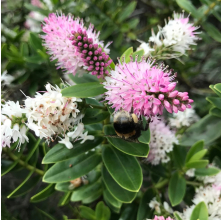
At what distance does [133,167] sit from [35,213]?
0.93 meters

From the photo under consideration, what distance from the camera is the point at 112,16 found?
2160mm

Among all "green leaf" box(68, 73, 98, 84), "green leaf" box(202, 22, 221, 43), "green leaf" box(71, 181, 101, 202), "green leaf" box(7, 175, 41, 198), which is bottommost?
"green leaf" box(7, 175, 41, 198)

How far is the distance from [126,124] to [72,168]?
0.41 metres

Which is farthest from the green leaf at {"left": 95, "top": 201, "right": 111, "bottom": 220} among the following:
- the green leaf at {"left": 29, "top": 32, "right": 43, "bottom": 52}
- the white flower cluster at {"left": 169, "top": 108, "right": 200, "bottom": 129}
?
the green leaf at {"left": 29, "top": 32, "right": 43, "bottom": 52}

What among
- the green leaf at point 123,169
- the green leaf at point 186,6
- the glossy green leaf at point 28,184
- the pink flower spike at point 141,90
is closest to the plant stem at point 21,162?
the glossy green leaf at point 28,184

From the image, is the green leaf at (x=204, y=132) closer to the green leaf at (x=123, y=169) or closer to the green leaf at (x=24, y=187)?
the green leaf at (x=123, y=169)

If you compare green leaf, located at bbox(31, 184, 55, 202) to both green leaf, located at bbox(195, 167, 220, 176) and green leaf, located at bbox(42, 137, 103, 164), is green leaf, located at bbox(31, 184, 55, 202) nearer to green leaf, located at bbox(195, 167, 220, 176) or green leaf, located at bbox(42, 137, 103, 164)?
green leaf, located at bbox(42, 137, 103, 164)

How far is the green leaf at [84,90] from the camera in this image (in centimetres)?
102

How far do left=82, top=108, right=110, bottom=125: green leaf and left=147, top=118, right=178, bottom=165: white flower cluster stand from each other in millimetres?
314

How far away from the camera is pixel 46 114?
3.31 ft

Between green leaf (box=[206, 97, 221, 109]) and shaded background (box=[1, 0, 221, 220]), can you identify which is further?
shaded background (box=[1, 0, 221, 220])

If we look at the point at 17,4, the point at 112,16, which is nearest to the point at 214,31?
the point at 112,16

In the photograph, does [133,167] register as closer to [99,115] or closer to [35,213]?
[99,115]

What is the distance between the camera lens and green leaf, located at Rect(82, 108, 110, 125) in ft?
3.81
